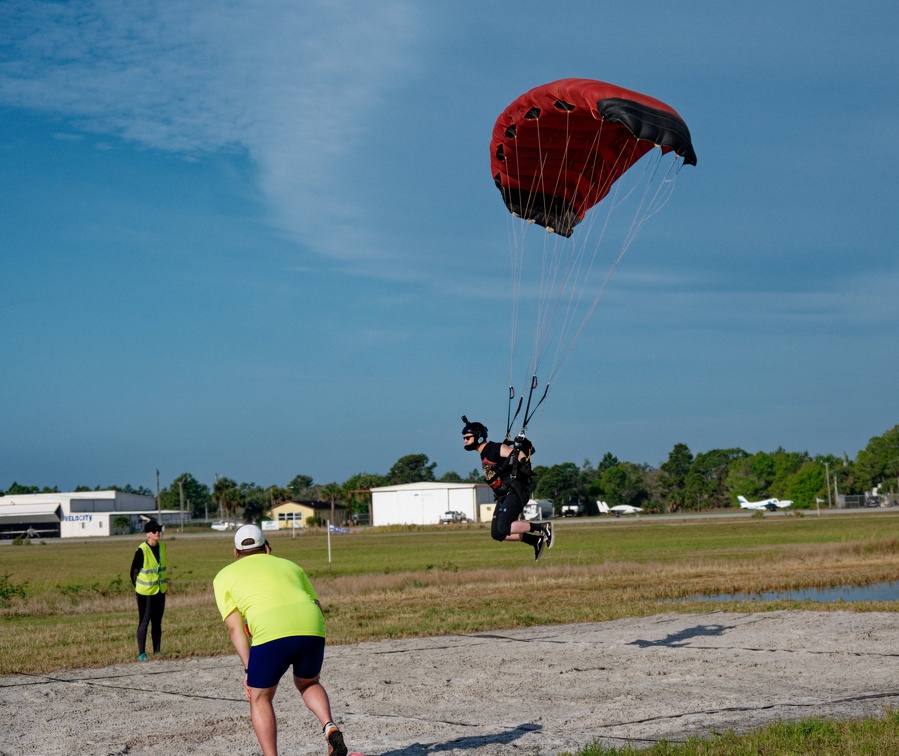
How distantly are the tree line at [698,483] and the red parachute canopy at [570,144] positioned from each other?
351 feet

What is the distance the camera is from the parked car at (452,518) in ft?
345

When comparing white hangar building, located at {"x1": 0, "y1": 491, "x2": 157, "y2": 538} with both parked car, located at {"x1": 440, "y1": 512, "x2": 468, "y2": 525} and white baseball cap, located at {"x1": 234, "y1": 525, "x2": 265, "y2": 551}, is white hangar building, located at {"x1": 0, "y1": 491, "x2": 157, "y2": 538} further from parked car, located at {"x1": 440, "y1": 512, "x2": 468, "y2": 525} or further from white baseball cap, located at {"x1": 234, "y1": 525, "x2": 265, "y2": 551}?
white baseball cap, located at {"x1": 234, "y1": 525, "x2": 265, "y2": 551}

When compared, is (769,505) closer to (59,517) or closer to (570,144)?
(59,517)

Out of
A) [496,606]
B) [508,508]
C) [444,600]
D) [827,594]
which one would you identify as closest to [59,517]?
[444,600]

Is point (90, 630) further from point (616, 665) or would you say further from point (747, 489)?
point (747, 489)

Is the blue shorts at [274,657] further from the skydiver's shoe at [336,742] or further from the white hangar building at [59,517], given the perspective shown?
the white hangar building at [59,517]

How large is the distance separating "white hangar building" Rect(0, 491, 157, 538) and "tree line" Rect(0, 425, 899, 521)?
49.0 feet

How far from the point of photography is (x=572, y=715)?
9.12m

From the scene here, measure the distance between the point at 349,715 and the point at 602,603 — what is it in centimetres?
1088

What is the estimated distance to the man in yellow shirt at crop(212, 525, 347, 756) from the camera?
654 centimetres

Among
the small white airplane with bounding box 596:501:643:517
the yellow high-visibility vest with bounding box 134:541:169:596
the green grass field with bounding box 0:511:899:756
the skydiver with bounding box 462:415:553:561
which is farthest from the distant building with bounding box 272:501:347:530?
the skydiver with bounding box 462:415:553:561

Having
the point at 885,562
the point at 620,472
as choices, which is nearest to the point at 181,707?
the point at 885,562

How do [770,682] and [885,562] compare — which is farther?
[885,562]

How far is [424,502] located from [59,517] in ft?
185
